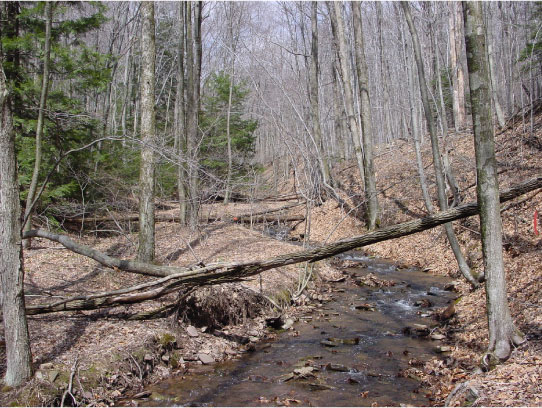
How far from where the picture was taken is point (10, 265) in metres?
4.74

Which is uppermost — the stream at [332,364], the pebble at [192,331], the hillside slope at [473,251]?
the hillside slope at [473,251]

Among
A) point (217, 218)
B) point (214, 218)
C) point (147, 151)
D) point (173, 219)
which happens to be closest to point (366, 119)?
point (217, 218)

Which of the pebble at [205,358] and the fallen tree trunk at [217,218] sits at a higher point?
the fallen tree trunk at [217,218]

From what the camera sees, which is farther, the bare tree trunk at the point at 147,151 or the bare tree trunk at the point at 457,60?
the bare tree trunk at the point at 457,60

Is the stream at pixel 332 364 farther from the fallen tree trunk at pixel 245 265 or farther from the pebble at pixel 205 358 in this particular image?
the fallen tree trunk at pixel 245 265

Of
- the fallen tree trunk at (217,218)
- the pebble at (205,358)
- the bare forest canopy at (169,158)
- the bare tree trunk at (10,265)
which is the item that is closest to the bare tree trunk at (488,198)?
the bare forest canopy at (169,158)

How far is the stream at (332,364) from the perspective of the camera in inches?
213

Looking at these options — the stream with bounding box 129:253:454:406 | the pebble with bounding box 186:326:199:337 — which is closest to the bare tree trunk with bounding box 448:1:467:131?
the stream with bounding box 129:253:454:406

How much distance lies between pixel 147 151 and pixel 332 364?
5.83 meters

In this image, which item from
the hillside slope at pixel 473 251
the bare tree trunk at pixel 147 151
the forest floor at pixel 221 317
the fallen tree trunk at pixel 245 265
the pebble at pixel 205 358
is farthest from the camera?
the bare tree trunk at pixel 147 151

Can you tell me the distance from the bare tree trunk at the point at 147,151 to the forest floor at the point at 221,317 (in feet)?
2.88

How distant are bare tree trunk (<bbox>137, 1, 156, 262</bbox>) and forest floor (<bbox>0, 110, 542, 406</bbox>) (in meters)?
0.88

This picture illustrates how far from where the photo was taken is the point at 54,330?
6.16 metres

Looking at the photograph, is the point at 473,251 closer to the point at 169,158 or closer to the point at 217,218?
the point at 169,158
